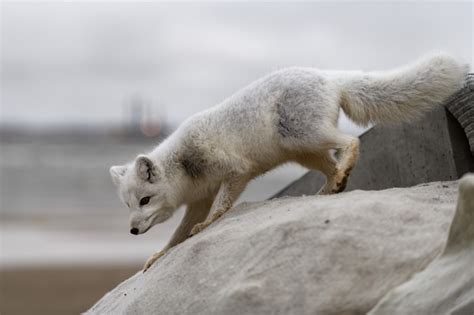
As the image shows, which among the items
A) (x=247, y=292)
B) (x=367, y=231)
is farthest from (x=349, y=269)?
(x=247, y=292)

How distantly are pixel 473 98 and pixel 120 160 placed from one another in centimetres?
2521

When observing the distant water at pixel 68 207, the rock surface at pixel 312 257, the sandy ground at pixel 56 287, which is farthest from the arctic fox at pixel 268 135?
the distant water at pixel 68 207

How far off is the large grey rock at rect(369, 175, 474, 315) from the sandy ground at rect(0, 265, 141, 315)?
712 centimetres

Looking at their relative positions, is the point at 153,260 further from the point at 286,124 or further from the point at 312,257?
the point at 312,257

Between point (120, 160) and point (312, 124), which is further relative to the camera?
point (120, 160)

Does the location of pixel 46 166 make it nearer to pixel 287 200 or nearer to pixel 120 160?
pixel 120 160

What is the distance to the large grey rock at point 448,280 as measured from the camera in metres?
3.51

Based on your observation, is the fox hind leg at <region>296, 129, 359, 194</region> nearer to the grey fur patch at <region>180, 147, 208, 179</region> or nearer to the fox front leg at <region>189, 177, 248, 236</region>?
the fox front leg at <region>189, 177, 248, 236</region>

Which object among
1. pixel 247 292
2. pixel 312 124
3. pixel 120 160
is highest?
pixel 312 124

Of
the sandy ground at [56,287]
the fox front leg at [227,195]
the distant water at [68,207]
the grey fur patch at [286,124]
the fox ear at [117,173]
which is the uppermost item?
the grey fur patch at [286,124]

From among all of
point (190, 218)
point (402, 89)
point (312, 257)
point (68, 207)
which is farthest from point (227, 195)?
point (68, 207)

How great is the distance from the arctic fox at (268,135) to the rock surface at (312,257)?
60 centimetres

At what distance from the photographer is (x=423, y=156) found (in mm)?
5684

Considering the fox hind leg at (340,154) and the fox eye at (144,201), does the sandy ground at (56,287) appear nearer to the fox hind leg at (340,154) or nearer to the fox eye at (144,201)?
the fox eye at (144,201)
